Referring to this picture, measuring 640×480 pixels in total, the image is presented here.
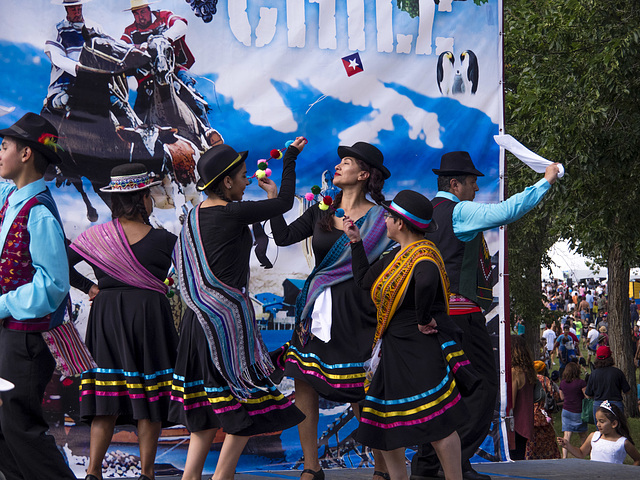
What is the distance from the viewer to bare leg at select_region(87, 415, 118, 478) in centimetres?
489

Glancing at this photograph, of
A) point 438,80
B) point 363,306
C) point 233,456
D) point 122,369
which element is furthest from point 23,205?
point 438,80

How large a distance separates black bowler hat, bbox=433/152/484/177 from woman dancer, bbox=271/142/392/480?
48 cm

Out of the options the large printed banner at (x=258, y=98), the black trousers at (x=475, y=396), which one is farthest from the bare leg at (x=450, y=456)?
the large printed banner at (x=258, y=98)

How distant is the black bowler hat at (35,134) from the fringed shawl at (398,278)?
1698 mm

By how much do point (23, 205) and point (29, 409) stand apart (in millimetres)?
899

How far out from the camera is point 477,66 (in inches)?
260

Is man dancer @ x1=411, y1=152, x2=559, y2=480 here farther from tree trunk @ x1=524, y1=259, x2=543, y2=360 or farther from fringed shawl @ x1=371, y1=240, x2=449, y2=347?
tree trunk @ x1=524, y1=259, x2=543, y2=360

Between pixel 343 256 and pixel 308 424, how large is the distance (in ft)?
3.11

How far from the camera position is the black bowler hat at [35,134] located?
165 inches

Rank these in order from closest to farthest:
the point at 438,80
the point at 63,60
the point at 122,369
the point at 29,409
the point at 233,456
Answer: the point at 29,409
the point at 233,456
the point at 122,369
the point at 63,60
the point at 438,80

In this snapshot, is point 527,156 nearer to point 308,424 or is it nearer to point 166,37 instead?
point 308,424

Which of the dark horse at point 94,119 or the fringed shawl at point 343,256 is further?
the dark horse at point 94,119

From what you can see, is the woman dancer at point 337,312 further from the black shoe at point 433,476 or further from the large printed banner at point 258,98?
the large printed banner at point 258,98

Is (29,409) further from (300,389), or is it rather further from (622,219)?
(622,219)
